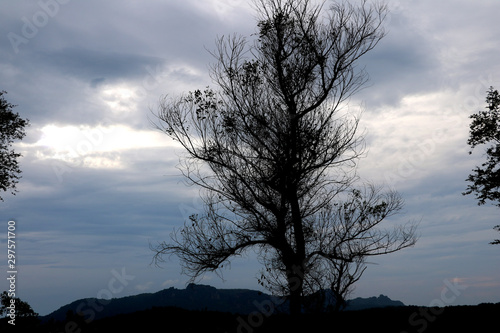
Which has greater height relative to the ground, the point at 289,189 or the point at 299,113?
the point at 299,113

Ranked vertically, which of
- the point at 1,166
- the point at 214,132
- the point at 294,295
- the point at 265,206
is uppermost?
the point at 1,166

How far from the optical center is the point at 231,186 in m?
16.2

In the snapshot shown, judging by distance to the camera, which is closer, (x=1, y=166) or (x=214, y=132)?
(x=214, y=132)

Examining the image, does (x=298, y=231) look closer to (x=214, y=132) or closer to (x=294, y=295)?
→ (x=294, y=295)

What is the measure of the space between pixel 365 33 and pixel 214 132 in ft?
22.4

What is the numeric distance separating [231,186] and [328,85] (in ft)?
17.5

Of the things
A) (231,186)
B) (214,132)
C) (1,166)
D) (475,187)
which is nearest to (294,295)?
(231,186)

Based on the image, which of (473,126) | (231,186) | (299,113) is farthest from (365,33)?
(473,126)

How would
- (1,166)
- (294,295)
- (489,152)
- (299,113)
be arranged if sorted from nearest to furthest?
(294,295) < (299,113) < (1,166) < (489,152)

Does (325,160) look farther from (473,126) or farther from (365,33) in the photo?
(473,126)

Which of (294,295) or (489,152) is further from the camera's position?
(489,152)

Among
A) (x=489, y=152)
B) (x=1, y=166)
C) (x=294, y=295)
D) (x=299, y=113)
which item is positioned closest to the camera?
(x=294, y=295)

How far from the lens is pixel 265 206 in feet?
53.0

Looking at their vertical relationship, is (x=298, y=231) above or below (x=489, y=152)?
below
